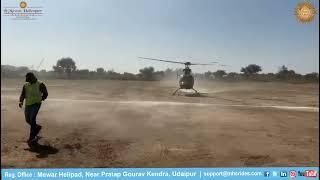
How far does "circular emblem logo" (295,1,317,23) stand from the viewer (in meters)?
9.38

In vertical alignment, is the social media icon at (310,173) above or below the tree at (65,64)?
below

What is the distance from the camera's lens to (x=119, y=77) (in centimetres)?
5772

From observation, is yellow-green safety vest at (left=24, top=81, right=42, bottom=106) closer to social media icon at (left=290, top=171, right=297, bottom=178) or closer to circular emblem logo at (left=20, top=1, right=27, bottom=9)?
circular emblem logo at (left=20, top=1, right=27, bottom=9)

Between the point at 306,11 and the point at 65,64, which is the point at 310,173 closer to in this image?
the point at 306,11

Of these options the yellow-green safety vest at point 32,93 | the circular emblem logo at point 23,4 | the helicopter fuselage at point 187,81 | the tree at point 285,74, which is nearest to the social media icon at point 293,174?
the yellow-green safety vest at point 32,93

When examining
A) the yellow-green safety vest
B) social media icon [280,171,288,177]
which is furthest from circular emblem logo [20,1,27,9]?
social media icon [280,171,288,177]

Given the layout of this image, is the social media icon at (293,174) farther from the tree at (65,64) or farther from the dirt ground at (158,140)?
the tree at (65,64)

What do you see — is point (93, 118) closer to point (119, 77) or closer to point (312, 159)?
point (312, 159)

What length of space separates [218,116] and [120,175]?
28.6 feet

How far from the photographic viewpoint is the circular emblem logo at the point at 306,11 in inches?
369

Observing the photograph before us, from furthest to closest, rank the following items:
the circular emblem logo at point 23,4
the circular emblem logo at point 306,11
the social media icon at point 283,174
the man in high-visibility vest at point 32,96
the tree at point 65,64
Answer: the tree at point 65,64, the circular emblem logo at point 306,11, the man in high-visibility vest at point 32,96, the circular emblem logo at point 23,4, the social media icon at point 283,174

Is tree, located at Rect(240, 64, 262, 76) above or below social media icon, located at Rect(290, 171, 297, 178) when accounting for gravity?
above

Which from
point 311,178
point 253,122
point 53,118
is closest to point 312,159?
point 311,178

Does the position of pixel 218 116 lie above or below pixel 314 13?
below
